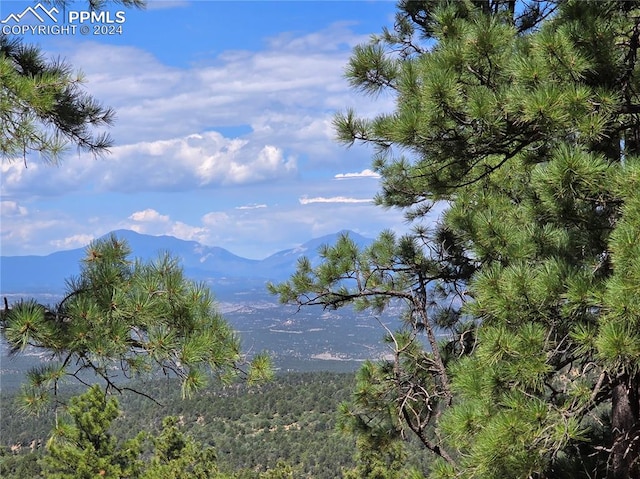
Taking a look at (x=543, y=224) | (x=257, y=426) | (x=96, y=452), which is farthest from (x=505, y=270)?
(x=257, y=426)

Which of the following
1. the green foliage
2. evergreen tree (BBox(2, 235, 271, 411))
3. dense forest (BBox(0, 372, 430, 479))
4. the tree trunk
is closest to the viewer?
evergreen tree (BBox(2, 235, 271, 411))

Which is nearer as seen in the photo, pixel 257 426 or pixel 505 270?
pixel 505 270

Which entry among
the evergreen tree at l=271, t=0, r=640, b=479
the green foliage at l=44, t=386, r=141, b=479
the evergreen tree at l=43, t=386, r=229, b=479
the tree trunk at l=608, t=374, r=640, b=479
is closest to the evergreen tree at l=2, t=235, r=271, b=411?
the evergreen tree at l=271, t=0, r=640, b=479

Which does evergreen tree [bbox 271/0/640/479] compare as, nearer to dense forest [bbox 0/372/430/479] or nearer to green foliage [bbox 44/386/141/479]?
green foliage [bbox 44/386/141/479]

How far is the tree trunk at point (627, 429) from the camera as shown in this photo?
9.65ft

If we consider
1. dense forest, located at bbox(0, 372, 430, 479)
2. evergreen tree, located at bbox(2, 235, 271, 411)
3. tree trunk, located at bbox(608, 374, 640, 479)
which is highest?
evergreen tree, located at bbox(2, 235, 271, 411)

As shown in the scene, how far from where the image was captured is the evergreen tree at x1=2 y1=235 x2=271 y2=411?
2363mm

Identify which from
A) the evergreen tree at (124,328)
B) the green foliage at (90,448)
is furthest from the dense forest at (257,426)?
the evergreen tree at (124,328)

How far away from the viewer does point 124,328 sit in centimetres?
236

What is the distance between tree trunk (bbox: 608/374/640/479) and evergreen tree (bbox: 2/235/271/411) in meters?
1.99

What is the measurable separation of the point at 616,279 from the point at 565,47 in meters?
1.08

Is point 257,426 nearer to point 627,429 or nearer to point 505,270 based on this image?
point 627,429

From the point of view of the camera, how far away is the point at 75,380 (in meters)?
2.59

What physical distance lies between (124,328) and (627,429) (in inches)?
108
